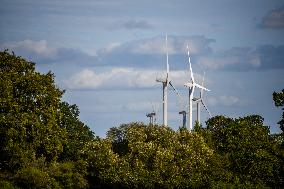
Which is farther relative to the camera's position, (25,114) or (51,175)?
(51,175)

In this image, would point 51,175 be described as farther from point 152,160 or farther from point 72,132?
point 72,132

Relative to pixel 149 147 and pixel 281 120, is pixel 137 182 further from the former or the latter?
pixel 281 120

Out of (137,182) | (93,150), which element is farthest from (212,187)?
(93,150)

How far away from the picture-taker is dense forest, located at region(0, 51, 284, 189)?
80.4 metres

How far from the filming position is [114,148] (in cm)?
8806

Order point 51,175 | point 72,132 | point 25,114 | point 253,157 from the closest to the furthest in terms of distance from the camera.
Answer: point 25,114
point 51,175
point 253,157
point 72,132

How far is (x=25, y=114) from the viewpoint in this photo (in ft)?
263

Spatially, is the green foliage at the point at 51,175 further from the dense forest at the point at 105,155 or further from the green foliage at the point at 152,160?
the green foliage at the point at 152,160

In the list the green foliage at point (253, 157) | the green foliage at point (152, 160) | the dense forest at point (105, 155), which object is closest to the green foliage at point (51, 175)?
the dense forest at point (105, 155)

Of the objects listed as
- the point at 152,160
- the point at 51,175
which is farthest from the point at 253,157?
the point at 51,175

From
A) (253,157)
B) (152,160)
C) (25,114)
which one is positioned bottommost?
(152,160)

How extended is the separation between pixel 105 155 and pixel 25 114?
34.6 feet

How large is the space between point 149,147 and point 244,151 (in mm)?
13855

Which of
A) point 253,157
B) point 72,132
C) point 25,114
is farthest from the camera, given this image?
point 72,132
